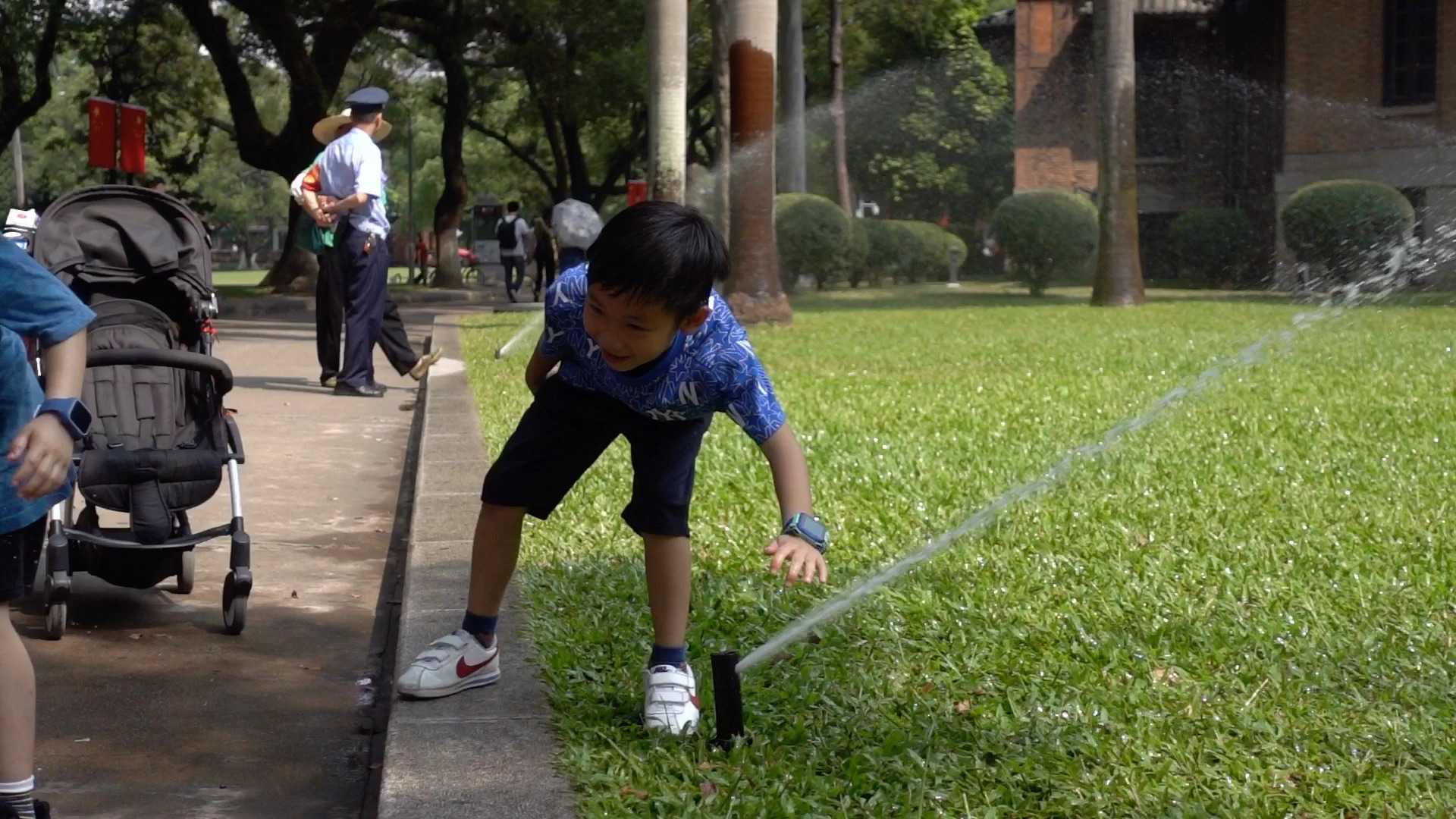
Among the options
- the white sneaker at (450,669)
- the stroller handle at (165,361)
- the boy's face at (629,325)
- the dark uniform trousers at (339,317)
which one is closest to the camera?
the boy's face at (629,325)

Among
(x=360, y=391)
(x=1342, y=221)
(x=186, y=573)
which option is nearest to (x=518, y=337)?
(x=360, y=391)

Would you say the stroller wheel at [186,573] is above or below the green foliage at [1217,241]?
below

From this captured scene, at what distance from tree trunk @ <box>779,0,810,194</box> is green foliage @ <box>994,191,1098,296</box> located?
14.9 ft

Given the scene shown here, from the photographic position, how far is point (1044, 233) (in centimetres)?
2856

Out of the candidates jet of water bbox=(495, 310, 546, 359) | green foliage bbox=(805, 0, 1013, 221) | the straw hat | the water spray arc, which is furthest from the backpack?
the straw hat

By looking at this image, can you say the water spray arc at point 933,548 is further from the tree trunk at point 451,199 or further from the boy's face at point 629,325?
the tree trunk at point 451,199

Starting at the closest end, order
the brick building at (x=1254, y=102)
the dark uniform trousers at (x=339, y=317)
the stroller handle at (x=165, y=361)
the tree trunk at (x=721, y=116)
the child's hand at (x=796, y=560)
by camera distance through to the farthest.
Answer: the child's hand at (x=796, y=560), the stroller handle at (x=165, y=361), the dark uniform trousers at (x=339, y=317), the tree trunk at (x=721, y=116), the brick building at (x=1254, y=102)

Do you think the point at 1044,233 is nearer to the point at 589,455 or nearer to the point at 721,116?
the point at 721,116

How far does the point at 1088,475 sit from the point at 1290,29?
→ 2397 cm

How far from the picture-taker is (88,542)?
17.3 ft

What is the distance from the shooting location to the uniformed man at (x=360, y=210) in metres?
10.9

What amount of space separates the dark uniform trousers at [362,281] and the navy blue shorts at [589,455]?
715 centimetres

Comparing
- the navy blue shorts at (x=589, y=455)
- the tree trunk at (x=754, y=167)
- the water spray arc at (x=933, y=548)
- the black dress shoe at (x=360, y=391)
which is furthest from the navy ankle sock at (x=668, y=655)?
the tree trunk at (x=754, y=167)

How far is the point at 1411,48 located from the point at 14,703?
28.4 m
